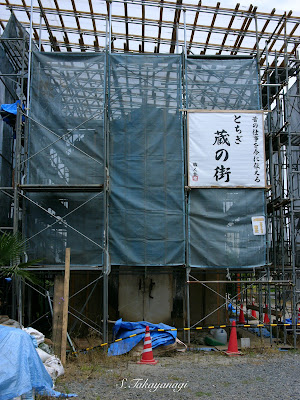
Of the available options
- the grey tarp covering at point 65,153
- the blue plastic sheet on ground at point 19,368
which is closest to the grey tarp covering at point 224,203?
the grey tarp covering at point 65,153

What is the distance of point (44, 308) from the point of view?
15148 millimetres

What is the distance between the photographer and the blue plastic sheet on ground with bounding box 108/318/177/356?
32.3 ft

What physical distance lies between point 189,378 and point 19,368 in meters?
3.43

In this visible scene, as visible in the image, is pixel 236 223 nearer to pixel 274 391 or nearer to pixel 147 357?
pixel 147 357

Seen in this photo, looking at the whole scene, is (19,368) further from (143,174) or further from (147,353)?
(143,174)

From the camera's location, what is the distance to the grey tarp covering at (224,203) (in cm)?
1134

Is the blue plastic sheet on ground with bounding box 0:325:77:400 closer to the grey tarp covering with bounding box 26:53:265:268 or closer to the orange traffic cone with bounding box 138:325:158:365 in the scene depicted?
the orange traffic cone with bounding box 138:325:158:365

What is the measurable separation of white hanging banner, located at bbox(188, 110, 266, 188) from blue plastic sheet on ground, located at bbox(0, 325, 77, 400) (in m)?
6.36

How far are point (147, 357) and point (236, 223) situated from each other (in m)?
4.26

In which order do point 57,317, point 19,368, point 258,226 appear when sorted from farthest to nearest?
point 258,226 → point 57,317 → point 19,368

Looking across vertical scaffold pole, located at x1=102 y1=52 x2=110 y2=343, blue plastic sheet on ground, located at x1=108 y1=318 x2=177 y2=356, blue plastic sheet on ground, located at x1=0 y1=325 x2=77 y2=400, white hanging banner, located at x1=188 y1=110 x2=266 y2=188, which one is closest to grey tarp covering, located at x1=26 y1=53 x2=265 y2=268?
vertical scaffold pole, located at x1=102 y1=52 x2=110 y2=343

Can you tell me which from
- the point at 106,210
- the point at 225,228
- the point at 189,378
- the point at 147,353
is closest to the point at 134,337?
Result: the point at 147,353

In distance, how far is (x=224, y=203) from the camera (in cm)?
1152

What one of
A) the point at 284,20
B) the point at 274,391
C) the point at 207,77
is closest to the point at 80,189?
the point at 207,77
